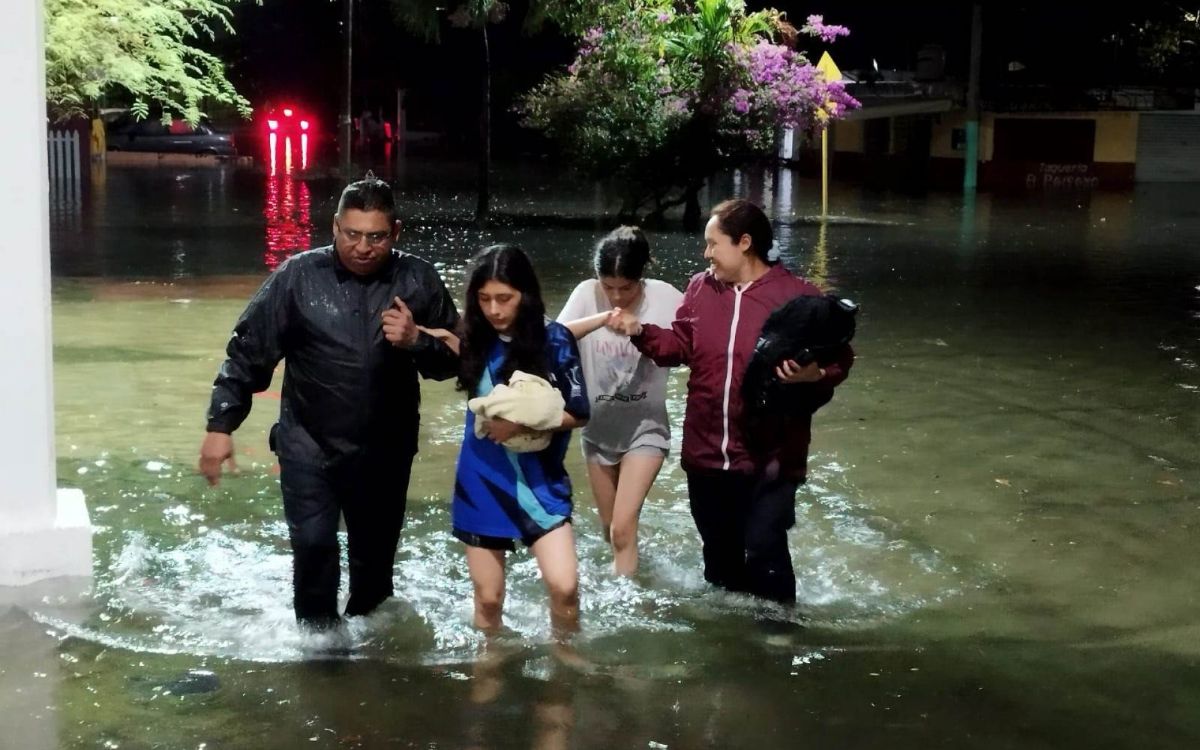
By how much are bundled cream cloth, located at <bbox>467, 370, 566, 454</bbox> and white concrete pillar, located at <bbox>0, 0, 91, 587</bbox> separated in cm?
199

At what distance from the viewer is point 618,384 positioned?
6.54m

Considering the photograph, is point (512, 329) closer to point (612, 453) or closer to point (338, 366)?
point (338, 366)

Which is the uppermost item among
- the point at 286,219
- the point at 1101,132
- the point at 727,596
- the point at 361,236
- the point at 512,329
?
the point at 1101,132

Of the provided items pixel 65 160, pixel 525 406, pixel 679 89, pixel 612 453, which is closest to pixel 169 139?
pixel 65 160

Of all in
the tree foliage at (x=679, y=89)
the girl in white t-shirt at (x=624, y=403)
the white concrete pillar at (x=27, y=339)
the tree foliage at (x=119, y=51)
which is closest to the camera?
the white concrete pillar at (x=27, y=339)

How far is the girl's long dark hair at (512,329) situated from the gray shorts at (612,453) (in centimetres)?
122

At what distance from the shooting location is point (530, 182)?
40.2m

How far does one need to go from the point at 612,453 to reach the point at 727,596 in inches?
30.2

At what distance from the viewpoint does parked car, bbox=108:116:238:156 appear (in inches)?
1807

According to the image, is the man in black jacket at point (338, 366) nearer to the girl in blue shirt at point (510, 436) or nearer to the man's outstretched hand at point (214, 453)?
the man's outstretched hand at point (214, 453)

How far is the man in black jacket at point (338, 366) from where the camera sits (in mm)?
5383

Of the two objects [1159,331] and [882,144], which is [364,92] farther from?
[1159,331]

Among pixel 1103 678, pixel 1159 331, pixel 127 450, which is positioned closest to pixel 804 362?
pixel 1103 678

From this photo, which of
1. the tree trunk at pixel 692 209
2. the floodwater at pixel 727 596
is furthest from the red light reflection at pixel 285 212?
the floodwater at pixel 727 596
